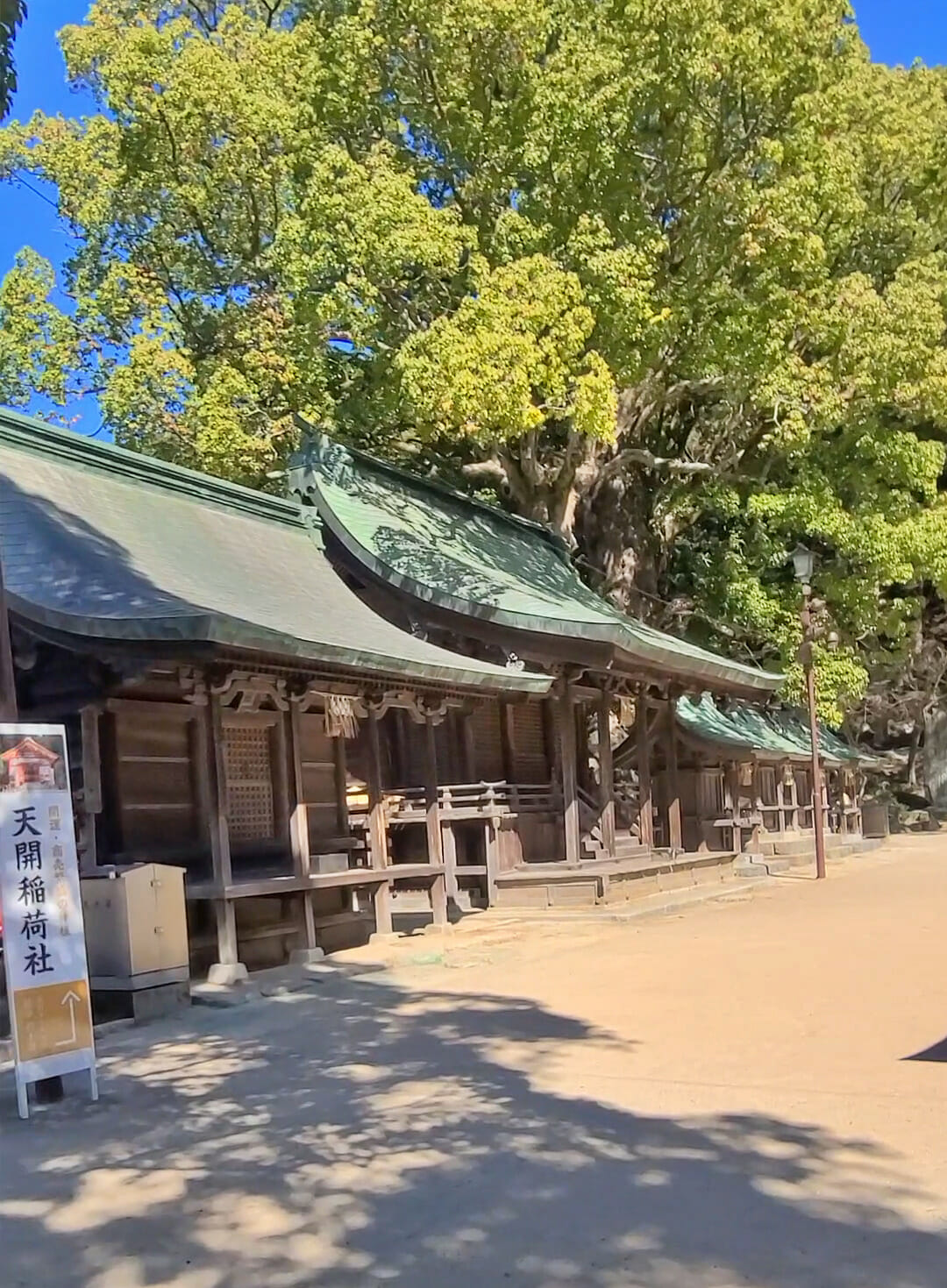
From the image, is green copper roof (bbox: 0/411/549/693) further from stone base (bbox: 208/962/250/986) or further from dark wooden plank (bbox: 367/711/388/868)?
stone base (bbox: 208/962/250/986)

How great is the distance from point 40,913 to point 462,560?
40.3ft

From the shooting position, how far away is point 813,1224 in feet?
15.3

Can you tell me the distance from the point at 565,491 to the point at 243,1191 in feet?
62.9

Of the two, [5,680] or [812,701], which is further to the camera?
[812,701]

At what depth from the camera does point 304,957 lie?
489 inches

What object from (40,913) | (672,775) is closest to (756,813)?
(672,775)

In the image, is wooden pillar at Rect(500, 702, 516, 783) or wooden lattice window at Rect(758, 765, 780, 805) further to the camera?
wooden lattice window at Rect(758, 765, 780, 805)

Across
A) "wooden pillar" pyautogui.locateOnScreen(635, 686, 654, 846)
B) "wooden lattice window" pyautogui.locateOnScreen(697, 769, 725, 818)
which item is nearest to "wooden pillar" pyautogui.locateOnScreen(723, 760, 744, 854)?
"wooden lattice window" pyautogui.locateOnScreen(697, 769, 725, 818)

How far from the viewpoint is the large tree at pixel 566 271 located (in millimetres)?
18750

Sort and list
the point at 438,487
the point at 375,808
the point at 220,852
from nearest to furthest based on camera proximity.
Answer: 1. the point at 220,852
2. the point at 375,808
3. the point at 438,487

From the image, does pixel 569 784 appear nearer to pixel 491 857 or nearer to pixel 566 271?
pixel 491 857

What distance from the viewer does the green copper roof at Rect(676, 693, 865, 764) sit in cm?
2358

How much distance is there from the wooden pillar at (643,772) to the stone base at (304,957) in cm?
834

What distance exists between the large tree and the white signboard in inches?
448
